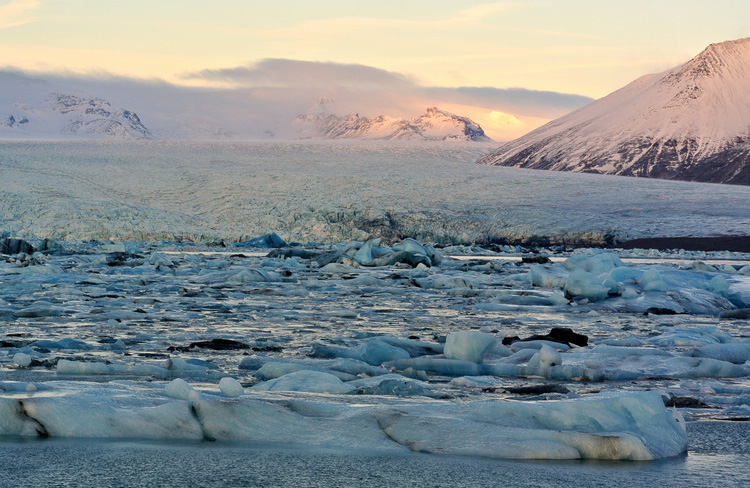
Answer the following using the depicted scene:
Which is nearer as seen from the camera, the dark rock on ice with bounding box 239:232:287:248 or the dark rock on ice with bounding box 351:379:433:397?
the dark rock on ice with bounding box 351:379:433:397

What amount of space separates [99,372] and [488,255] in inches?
748

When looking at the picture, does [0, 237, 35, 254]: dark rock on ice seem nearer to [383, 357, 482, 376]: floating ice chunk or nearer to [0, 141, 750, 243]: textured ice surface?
[0, 141, 750, 243]: textured ice surface

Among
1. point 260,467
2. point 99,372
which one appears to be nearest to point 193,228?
point 99,372

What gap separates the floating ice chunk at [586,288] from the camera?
27.6 feet

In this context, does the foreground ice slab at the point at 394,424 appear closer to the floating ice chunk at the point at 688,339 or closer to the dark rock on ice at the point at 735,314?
the floating ice chunk at the point at 688,339

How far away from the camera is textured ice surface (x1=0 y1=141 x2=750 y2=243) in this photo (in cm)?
2711

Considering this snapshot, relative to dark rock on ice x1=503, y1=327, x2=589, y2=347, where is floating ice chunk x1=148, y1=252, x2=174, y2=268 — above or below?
below

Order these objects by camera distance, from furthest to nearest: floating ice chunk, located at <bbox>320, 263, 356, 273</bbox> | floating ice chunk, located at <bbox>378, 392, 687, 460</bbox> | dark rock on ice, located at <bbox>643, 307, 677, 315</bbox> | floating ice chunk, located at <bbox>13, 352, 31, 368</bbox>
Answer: floating ice chunk, located at <bbox>320, 263, 356, 273</bbox>, dark rock on ice, located at <bbox>643, 307, 677, 315</bbox>, floating ice chunk, located at <bbox>13, 352, 31, 368</bbox>, floating ice chunk, located at <bbox>378, 392, 687, 460</bbox>

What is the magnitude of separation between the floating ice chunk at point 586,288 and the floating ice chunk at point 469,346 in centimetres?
429

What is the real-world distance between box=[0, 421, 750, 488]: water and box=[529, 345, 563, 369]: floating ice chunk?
1.82m

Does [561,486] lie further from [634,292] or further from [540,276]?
[540,276]

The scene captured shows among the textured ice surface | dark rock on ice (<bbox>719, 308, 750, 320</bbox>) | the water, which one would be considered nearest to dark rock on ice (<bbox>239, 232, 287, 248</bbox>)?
the textured ice surface

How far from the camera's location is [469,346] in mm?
4379

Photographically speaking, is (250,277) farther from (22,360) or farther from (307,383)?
(307,383)
